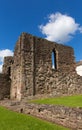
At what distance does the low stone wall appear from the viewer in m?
8.60

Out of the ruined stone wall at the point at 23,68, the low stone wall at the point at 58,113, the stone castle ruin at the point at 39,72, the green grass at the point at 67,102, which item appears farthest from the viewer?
the stone castle ruin at the point at 39,72

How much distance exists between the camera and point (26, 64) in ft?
67.6

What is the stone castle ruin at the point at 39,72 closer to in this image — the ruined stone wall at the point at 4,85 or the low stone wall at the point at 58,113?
the ruined stone wall at the point at 4,85

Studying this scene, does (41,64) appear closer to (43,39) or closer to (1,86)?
(43,39)

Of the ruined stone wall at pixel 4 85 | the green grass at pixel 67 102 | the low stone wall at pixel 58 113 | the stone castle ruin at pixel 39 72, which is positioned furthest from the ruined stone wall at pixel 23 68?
the low stone wall at pixel 58 113

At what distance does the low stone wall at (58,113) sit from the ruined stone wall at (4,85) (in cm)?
936

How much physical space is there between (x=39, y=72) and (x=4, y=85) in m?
5.52

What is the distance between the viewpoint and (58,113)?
10008mm

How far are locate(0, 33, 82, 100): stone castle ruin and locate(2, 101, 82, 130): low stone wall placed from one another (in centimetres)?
633

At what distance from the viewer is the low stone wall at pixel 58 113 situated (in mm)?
8602

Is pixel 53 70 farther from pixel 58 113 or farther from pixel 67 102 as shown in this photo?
pixel 58 113

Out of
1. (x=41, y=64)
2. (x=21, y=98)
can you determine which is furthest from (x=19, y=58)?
(x=21, y=98)

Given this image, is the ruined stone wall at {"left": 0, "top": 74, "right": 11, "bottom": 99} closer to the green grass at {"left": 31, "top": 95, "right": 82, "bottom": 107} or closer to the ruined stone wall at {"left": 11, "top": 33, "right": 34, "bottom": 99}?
the ruined stone wall at {"left": 11, "top": 33, "right": 34, "bottom": 99}

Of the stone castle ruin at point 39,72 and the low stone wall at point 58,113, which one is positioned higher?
the stone castle ruin at point 39,72
